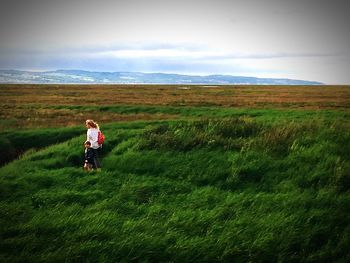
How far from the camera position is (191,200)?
1078 centimetres

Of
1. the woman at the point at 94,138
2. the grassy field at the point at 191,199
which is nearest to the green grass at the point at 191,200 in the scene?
the grassy field at the point at 191,199

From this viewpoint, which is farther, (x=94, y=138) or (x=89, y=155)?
(x=94, y=138)

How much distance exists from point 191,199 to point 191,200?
0.19 ft

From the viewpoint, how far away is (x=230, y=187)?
1175cm

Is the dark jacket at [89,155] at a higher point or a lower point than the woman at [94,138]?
lower

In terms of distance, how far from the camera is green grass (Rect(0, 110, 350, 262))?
27.3 feet

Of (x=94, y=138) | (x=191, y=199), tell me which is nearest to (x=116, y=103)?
(x=94, y=138)

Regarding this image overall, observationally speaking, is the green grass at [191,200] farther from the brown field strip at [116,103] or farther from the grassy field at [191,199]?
the brown field strip at [116,103]

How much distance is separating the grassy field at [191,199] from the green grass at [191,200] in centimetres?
3

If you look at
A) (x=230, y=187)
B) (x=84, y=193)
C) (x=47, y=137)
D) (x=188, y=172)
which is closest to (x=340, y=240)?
(x=230, y=187)

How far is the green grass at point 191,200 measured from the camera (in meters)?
8.32

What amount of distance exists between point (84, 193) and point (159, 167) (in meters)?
3.19

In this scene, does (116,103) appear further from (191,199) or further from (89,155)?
(191,199)

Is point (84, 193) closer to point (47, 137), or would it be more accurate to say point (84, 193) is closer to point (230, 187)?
point (230, 187)
